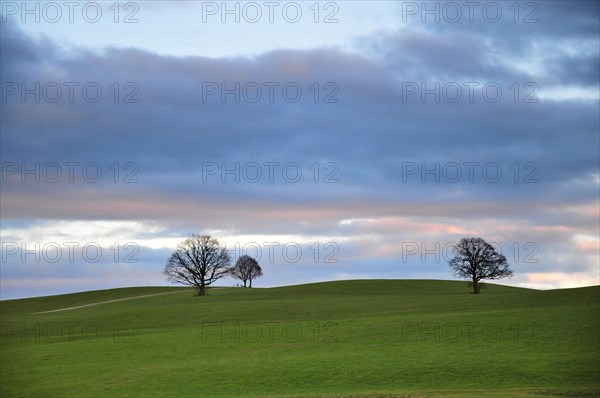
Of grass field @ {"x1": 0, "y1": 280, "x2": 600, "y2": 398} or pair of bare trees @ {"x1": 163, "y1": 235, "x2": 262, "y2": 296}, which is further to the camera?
pair of bare trees @ {"x1": 163, "y1": 235, "x2": 262, "y2": 296}

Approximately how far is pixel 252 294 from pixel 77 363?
61.7 metres

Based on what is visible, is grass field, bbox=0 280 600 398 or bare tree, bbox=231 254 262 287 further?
bare tree, bbox=231 254 262 287

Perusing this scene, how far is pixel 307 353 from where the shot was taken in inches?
1849

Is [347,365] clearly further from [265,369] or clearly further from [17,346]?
[17,346]

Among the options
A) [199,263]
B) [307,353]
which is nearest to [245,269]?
[199,263]

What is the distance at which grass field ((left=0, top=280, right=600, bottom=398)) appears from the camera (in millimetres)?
38062

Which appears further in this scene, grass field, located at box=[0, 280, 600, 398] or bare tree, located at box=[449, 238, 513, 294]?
bare tree, located at box=[449, 238, 513, 294]

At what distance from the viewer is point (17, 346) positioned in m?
57.2

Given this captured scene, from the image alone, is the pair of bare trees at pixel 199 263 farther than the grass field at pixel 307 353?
Yes

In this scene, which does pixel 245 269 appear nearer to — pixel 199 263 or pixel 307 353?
pixel 199 263

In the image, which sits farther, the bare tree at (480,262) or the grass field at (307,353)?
the bare tree at (480,262)

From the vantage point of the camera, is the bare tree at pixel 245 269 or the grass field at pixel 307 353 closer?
the grass field at pixel 307 353

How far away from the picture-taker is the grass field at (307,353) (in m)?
38.1

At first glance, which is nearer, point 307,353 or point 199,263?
point 307,353
